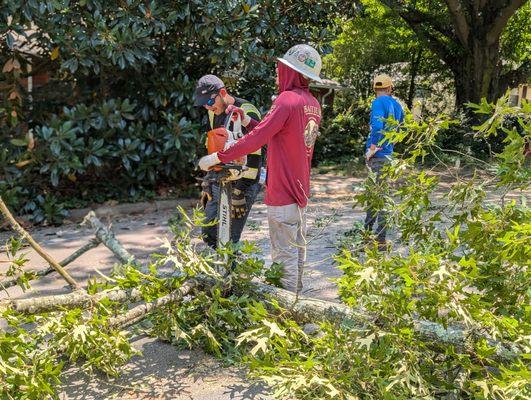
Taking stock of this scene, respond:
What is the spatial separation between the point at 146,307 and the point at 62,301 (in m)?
0.50

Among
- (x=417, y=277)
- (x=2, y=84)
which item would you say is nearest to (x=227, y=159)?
(x=417, y=277)

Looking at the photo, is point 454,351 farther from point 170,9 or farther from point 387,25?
point 387,25

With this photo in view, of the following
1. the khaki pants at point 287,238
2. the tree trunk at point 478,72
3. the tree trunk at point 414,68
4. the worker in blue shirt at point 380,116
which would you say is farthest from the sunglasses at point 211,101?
the tree trunk at point 414,68

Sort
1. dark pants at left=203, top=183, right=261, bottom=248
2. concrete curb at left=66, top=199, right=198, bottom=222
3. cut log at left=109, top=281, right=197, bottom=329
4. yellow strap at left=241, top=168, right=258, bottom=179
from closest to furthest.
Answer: cut log at left=109, top=281, right=197, bottom=329
yellow strap at left=241, top=168, right=258, bottom=179
dark pants at left=203, top=183, right=261, bottom=248
concrete curb at left=66, top=199, right=198, bottom=222

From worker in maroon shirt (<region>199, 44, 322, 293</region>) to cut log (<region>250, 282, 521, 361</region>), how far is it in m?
0.34

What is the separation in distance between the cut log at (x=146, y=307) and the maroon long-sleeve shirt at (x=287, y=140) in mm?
874

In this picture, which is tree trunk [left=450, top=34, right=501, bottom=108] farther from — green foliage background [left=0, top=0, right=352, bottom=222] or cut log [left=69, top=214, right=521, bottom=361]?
cut log [left=69, top=214, right=521, bottom=361]

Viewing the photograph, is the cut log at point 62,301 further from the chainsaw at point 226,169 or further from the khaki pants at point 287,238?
the khaki pants at point 287,238

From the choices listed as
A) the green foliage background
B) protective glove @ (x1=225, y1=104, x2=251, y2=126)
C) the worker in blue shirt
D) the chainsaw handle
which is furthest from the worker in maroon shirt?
the green foliage background

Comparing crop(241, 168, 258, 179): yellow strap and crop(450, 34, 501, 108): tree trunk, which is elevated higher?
crop(450, 34, 501, 108): tree trunk

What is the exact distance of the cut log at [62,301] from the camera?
3582mm

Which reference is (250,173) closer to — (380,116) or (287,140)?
(287,140)

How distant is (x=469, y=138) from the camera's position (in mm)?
15844

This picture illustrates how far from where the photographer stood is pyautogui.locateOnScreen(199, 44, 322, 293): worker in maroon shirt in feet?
13.7
